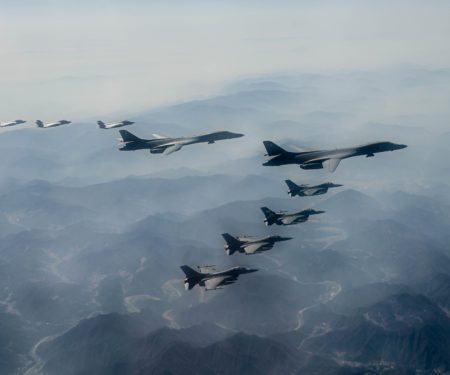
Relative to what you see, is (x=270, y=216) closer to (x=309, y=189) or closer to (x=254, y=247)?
(x=254, y=247)

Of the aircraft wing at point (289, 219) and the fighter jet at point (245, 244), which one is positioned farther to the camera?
the aircraft wing at point (289, 219)

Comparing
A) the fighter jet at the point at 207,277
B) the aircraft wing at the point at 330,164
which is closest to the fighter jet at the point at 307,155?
the aircraft wing at the point at 330,164

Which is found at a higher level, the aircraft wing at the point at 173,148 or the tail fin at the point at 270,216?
the aircraft wing at the point at 173,148

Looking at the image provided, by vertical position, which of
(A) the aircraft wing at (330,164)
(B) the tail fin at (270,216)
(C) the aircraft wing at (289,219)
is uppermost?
(A) the aircraft wing at (330,164)

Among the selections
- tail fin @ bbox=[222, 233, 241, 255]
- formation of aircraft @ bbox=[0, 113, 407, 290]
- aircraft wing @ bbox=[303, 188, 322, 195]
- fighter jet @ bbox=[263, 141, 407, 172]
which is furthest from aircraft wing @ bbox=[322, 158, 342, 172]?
tail fin @ bbox=[222, 233, 241, 255]

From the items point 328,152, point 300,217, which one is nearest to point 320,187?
point 300,217

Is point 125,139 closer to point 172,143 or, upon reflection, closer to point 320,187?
point 172,143

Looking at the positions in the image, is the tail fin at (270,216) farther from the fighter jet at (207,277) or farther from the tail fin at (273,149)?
the tail fin at (273,149)

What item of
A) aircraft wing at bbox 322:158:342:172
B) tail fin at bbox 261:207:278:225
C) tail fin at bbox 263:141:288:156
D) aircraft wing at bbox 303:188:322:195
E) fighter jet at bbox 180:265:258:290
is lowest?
fighter jet at bbox 180:265:258:290

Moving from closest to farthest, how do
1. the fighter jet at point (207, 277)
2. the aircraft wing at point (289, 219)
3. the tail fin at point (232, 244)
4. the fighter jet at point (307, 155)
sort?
the fighter jet at point (307, 155)
the fighter jet at point (207, 277)
the tail fin at point (232, 244)
the aircraft wing at point (289, 219)

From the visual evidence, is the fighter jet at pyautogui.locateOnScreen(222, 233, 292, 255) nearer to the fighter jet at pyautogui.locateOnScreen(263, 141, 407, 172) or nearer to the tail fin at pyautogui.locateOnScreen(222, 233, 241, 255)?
the tail fin at pyautogui.locateOnScreen(222, 233, 241, 255)

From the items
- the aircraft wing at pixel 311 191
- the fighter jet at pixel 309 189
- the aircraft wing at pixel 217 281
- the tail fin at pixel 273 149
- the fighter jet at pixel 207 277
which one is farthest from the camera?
the fighter jet at pixel 309 189

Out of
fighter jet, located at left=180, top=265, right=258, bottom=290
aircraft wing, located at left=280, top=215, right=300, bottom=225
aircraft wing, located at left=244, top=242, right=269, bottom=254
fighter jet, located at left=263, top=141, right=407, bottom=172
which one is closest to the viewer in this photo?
fighter jet, located at left=263, top=141, right=407, bottom=172

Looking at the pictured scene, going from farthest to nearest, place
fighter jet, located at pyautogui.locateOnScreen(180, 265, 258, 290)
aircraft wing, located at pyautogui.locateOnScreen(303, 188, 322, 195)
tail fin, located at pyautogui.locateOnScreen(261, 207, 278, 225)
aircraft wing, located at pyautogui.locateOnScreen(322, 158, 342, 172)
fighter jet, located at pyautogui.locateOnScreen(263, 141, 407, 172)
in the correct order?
aircraft wing, located at pyautogui.locateOnScreen(303, 188, 322, 195), tail fin, located at pyautogui.locateOnScreen(261, 207, 278, 225), fighter jet, located at pyautogui.locateOnScreen(180, 265, 258, 290), fighter jet, located at pyautogui.locateOnScreen(263, 141, 407, 172), aircraft wing, located at pyautogui.locateOnScreen(322, 158, 342, 172)
